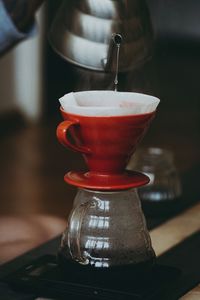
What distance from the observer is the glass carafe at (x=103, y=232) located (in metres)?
1.06

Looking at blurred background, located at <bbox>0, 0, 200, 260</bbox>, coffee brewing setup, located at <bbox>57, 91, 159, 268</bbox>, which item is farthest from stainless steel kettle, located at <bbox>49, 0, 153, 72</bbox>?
blurred background, located at <bbox>0, 0, 200, 260</bbox>

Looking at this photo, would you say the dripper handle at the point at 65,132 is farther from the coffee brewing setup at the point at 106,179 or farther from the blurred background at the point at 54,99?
A: the blurred background at the point at 54,99

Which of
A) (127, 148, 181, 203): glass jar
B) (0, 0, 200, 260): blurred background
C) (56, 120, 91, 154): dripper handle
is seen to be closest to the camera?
(56, 120, 91, 154): dripper handle

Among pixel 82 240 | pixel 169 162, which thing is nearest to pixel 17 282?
pixel 82 240

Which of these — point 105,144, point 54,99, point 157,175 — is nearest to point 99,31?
point 157,175

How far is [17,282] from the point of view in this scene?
108cm

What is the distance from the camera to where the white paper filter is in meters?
1.01

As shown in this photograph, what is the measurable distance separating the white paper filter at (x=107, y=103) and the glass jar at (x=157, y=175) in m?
0.39

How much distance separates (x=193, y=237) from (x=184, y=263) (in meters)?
0.13

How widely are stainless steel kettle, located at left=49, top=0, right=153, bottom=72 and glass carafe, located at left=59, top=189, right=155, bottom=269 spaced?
1.03 ft

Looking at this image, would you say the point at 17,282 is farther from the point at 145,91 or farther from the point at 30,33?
the point at 30,33

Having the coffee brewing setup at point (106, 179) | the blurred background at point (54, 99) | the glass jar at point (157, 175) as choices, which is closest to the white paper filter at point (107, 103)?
the coffee brewing setup at point (106, 179)

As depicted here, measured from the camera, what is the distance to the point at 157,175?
148cm

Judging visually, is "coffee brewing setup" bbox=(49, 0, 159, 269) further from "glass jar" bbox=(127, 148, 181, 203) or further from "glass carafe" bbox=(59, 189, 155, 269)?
"glass jar" bbox=(127, 148, 181, 203)
